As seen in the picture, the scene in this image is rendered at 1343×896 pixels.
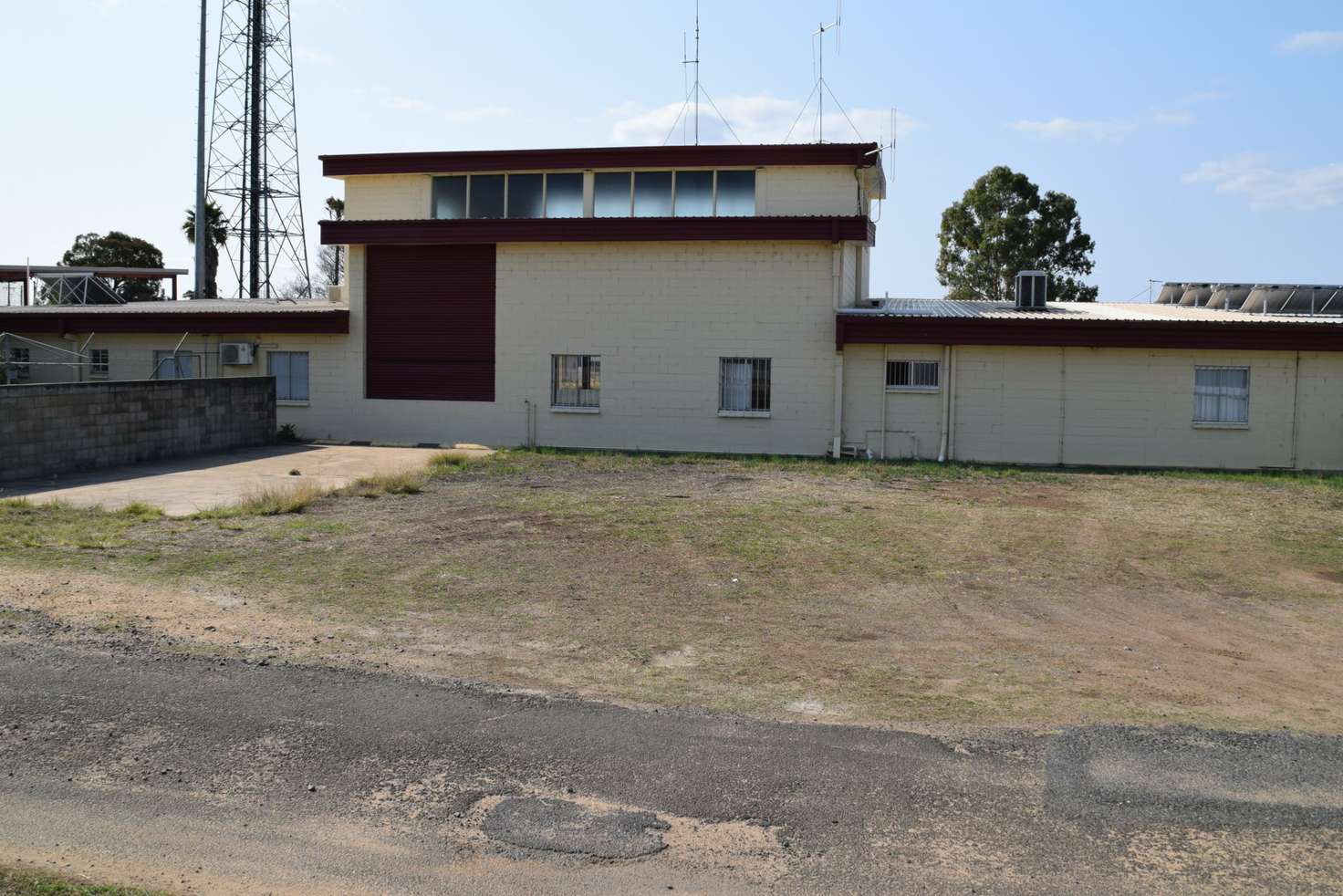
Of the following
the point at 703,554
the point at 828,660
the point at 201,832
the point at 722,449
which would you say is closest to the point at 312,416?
the point at 722,449

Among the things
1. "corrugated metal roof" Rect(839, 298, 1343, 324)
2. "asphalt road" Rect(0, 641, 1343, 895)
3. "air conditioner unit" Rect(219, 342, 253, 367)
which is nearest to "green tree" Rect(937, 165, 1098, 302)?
"corrugated metal roof" Rect(839, 298, 1343, 324)

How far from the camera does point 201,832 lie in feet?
19.0

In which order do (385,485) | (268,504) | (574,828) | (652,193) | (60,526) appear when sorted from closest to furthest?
1. (574,828)
2. (60,526)
3. (268,504)
4. (385,485)
5. (652,193)

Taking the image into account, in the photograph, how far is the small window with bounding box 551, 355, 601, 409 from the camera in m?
28.4

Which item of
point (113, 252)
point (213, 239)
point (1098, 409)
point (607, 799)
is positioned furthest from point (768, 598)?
point (113, 252)

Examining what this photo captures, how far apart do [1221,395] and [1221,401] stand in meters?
0.12

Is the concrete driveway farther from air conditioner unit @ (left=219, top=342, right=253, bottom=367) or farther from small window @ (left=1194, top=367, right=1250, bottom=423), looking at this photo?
small window @ (left=1194, top=367, right=1250, bottom=423)

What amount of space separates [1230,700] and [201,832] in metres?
6.72

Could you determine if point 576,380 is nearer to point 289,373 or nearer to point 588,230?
point 588,230

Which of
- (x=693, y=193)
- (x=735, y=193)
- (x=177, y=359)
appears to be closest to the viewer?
(x=735, y=193)

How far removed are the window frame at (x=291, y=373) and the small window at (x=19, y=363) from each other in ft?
21.9

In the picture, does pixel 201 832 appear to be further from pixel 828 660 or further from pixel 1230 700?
pixel 1230 700

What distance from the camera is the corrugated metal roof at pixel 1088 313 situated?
25812 mm

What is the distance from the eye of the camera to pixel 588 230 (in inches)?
1086
